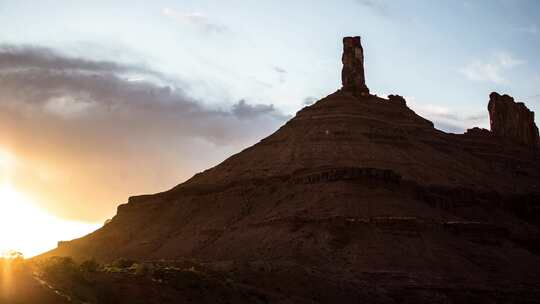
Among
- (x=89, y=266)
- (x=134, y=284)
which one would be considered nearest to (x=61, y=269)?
(x=89, y=266)

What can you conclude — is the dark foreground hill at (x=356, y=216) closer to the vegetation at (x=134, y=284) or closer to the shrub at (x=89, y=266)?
the vegetation at (x=134, y=284)

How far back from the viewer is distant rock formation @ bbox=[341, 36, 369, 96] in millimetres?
153000

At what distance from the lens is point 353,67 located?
509 ft

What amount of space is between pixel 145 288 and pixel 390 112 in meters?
95.7

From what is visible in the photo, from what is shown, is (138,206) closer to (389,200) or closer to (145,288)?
(389,200)

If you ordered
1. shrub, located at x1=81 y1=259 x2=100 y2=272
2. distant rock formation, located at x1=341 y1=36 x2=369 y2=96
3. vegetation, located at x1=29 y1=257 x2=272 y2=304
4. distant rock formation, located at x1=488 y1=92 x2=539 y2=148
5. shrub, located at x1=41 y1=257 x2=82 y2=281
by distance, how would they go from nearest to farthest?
1. vegetation, located at x1=29 y1=257 x2=272 y2=304
2. shrub, located at x1=41 y1=257 x2=82 y2=281
3. shrub, located at x1=81 y1=259 x2=100 y2=272
4. distant rock formation, located at x1=341 y1=36 x2=369 y2=96
5. distant rock formation, located at x1=488 y1=92 x2=539 y2=148

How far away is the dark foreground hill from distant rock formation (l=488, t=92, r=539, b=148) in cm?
2534

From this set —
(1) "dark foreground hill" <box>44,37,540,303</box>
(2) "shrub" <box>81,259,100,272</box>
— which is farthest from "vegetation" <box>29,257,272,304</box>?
(1) "dark foreground hill" <box>44,37,540,303</box>

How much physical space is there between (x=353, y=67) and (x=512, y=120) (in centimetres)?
4027

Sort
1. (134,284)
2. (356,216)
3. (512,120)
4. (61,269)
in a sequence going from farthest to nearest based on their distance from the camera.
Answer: (512,120)
(356,216)
(134,284)
(61,269)

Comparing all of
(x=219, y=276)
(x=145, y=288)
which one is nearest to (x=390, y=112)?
(x=219, y=276)

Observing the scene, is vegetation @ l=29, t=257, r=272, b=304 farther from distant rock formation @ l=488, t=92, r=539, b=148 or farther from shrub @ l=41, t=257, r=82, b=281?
distant rock formation @ l=488, t=92, r=539, b=148

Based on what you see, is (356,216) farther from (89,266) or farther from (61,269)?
(61,269)

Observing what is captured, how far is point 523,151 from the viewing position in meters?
157
